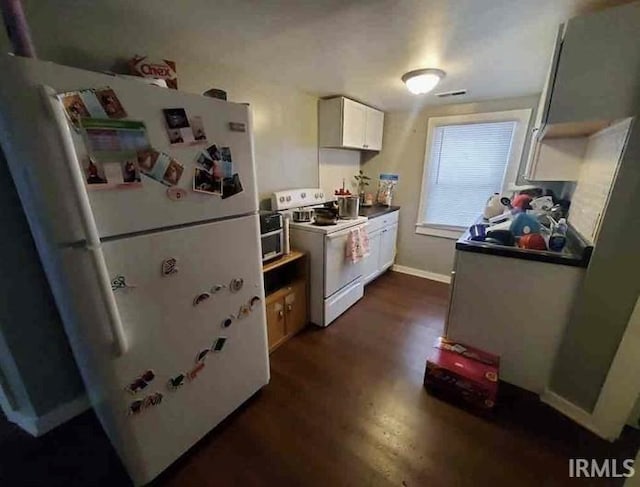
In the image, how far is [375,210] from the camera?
328 centimetres

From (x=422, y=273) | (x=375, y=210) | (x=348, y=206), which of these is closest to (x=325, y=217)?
(x=348, y=206)

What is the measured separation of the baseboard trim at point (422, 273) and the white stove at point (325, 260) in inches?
52.5

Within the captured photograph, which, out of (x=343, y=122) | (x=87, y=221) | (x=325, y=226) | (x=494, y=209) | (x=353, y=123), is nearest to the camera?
(x=87, y=221)

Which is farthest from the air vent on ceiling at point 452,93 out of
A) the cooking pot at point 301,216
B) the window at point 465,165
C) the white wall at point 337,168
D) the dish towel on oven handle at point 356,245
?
the cooking pot at point 301,216

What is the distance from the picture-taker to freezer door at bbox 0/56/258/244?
739mm

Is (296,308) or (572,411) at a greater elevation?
(296,308)

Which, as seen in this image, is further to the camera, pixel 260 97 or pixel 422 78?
pixel 260 97

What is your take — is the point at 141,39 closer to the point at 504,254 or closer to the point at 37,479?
the point at 37,479

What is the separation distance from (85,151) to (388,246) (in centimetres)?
316

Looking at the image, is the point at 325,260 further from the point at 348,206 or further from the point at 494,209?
the point at 494,209

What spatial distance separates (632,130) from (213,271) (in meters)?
2.05

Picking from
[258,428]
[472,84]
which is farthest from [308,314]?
[472,84]

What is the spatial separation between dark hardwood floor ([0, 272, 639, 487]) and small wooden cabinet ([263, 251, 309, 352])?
1.11 feet

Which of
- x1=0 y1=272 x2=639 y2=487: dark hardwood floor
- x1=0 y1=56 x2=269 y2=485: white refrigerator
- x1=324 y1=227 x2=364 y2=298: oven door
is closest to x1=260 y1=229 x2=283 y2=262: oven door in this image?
x1=324 y1=227 x2=364 y2=298: oven door
